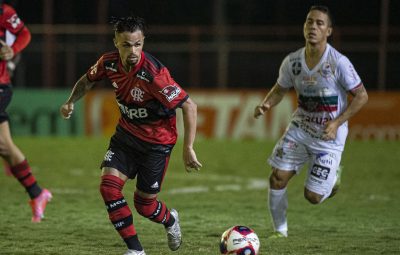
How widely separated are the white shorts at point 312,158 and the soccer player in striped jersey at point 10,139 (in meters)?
2.49

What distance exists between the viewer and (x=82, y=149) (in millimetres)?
17281

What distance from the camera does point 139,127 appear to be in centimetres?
729

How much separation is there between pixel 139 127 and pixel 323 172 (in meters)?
1.93

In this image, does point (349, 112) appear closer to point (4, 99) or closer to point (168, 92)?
point (168, 92)

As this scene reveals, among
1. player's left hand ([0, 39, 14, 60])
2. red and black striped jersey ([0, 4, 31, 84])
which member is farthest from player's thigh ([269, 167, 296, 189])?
red and black striped jersey ([0, 4, 31, 84])

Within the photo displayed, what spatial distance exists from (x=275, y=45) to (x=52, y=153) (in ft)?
28.5

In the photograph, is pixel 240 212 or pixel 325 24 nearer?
pixel 325 24

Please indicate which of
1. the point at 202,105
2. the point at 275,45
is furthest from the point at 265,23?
the point at 202,105

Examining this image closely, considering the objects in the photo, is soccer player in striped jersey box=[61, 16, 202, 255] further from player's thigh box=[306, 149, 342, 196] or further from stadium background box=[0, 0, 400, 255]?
player's thigh box=[306, 149, 342, 196]

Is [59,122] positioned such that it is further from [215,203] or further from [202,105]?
[215,203]

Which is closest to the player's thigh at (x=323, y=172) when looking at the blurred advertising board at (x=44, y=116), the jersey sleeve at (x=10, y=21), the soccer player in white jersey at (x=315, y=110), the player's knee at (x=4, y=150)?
the soccer player in white jersey at (x=315, y=110)

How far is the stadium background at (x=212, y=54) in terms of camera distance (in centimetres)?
1969

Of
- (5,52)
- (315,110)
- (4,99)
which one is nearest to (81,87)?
(5,52)

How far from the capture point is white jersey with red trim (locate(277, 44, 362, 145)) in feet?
26.5
